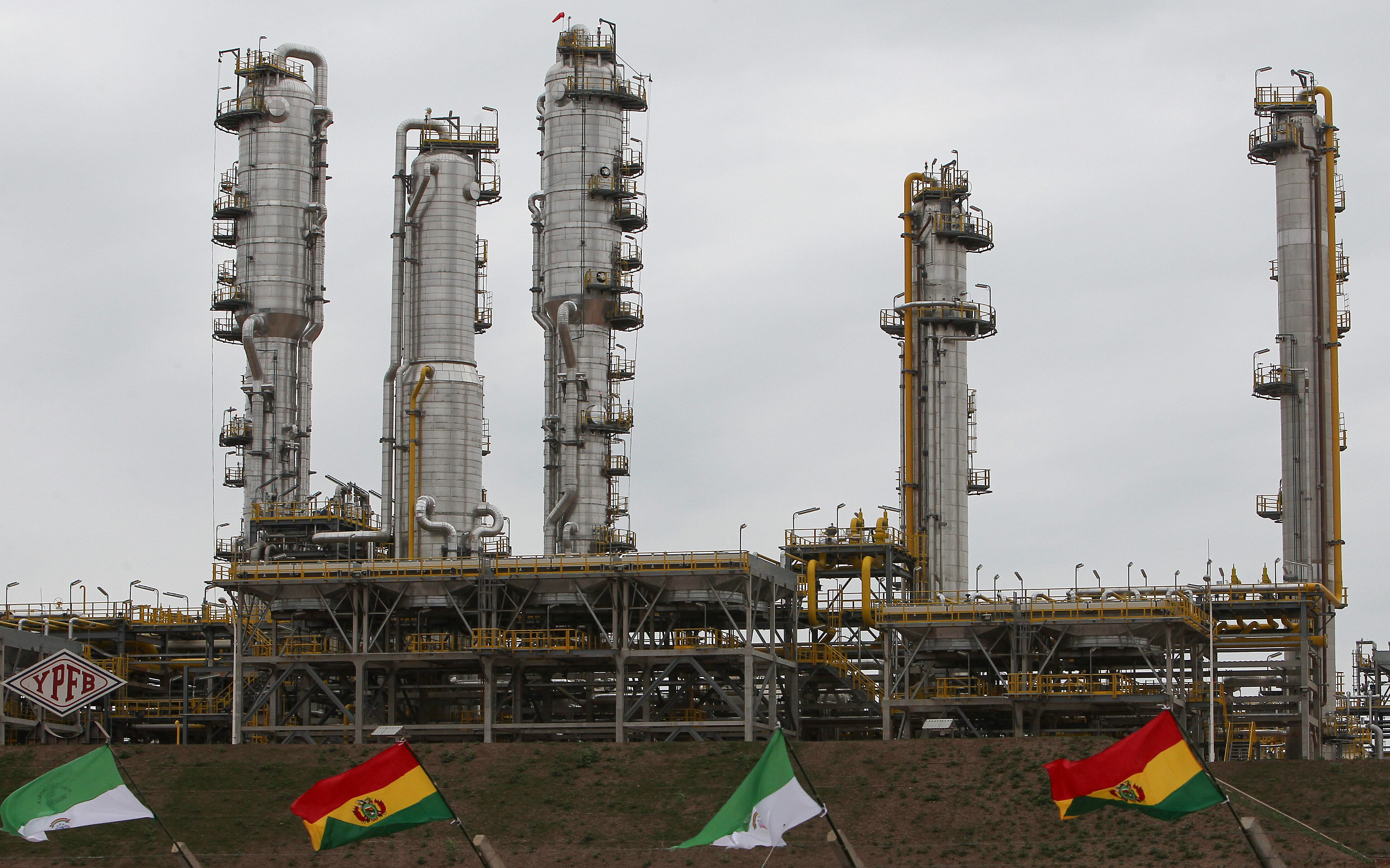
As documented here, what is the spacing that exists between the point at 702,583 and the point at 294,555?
22.6 meters

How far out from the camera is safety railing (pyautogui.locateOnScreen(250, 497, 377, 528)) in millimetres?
90625

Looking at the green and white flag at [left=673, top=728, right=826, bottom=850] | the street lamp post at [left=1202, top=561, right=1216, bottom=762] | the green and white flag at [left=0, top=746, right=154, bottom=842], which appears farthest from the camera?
the street lamp post at [left=1202, top=561, right=1216, bottom=762]

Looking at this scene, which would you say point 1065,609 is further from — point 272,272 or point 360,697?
point 272,272

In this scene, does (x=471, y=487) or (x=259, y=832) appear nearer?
(x=259, y=832)

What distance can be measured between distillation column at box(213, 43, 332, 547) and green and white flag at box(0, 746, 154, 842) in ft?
185

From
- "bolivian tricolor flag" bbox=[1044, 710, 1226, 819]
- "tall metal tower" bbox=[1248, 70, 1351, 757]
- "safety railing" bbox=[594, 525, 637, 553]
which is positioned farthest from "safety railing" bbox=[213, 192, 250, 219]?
"bolivian tricolor flag" bbox=[1044, 710, 1226, 819]

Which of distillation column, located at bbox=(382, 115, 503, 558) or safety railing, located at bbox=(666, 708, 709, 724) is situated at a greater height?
distillation column, located at bbox=(382, 115, 503, 558)

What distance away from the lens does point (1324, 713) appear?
86.6 meters

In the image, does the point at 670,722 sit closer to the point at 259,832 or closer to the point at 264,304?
the point at 259,832

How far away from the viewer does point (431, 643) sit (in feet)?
255

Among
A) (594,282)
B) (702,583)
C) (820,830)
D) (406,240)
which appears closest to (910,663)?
(702,583)

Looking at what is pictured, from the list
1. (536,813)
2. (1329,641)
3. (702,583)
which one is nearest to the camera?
(536,813)

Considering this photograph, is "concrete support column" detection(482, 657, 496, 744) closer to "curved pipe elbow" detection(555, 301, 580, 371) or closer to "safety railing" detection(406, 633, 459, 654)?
"safety railing" detection(406, 633, 459, 654)

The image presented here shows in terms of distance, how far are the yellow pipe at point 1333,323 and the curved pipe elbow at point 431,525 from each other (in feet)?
119
